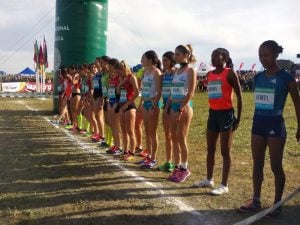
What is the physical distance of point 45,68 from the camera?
1166 inches

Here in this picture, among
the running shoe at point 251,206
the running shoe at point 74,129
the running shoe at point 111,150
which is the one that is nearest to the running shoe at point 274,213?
the running shoe at point 251,206

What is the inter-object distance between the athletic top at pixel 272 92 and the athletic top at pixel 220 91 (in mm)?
618

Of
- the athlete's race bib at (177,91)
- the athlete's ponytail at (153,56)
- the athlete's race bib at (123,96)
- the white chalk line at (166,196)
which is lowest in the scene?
the white chalk line at (166,196)

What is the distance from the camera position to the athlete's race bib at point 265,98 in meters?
4.61

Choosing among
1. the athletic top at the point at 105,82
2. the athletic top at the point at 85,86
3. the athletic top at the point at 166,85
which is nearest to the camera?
the athletic top at the point at 166,85

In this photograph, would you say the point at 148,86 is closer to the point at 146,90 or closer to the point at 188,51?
the point at 146,90

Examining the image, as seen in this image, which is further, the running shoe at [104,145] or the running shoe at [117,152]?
the running shoe at [104,145]

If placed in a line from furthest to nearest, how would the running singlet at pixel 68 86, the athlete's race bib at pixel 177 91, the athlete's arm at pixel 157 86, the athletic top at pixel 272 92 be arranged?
the running singlet at pixel 68 86 → the athlete's arm at pixel 157 86 → the athlete's race bib at pixel 177 91 → the athletic top at pixel 272 92

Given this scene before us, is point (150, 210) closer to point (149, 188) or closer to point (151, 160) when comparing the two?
point (149, 188)

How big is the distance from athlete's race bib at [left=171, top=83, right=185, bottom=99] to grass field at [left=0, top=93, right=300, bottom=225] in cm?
124

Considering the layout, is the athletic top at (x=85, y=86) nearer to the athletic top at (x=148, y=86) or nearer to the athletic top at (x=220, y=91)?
the athletic top at (x=148, y=86)

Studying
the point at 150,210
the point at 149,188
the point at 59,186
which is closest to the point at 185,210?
the point at 150,210

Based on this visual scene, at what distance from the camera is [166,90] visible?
21.9 ft

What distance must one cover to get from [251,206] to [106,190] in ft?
6.29
